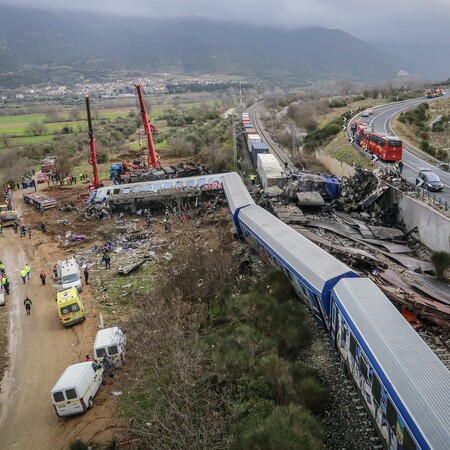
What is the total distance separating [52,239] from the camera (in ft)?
120

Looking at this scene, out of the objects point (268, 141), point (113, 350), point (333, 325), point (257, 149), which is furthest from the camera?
point (268, 141)

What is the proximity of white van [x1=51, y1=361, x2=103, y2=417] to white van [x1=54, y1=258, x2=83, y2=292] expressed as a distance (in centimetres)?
908

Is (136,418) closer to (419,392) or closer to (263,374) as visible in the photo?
(263,374)

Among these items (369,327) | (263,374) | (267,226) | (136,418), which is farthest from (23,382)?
(369,327)

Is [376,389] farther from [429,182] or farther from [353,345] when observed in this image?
[429,182]

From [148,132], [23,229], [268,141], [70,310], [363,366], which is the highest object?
[363,366]

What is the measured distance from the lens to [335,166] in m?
42.9

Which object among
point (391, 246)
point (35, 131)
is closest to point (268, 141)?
point (391, 246)

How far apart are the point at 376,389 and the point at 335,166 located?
1336 inches

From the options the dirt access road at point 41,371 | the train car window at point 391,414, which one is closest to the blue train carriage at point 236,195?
the dirt access road at point 41,371

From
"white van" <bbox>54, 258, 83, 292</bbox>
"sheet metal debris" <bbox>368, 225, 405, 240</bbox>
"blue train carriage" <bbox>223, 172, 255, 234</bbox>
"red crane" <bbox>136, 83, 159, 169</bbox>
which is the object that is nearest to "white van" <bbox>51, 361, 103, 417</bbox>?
"white van" <bbox>54, 258, 83, 292</bbox>

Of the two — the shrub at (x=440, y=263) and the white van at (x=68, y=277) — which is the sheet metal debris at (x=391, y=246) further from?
the white van at (x=68, y=277)

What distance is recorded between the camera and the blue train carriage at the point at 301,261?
49.8ft

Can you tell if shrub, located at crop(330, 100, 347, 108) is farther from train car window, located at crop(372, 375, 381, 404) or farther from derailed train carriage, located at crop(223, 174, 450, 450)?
train car window, located at crop(372, 375, 381, 404)
